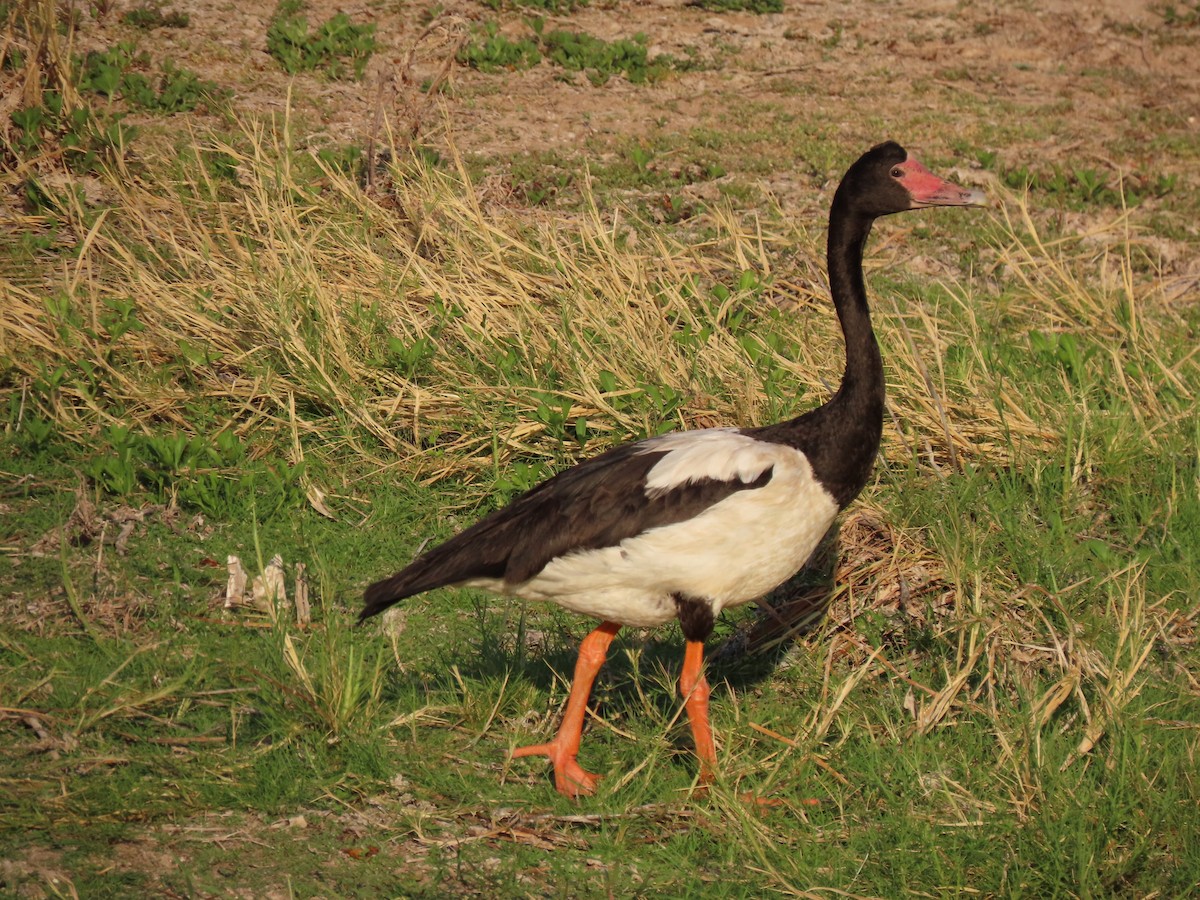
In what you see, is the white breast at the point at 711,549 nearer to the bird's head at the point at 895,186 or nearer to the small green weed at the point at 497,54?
the bird's head at the point at 895,186

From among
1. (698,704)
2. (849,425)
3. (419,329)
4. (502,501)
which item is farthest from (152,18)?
(698,704)

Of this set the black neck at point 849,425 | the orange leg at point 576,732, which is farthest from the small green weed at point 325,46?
the orange leg at point 576,732

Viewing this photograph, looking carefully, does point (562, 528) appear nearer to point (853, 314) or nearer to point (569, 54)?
A: point (853, 314)

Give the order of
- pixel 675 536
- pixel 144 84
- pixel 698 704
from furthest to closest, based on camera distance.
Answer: pixel 144 84 < pixel 698 704 < pixel 675 536

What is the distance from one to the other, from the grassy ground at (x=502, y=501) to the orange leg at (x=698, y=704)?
0.12 meters

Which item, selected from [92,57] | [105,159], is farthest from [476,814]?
[92,57]

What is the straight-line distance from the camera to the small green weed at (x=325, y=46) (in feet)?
33.7

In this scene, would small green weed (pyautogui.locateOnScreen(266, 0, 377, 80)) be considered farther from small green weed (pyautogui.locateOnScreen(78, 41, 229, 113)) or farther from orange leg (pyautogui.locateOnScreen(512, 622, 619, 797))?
orange leg (pyautogui.locateOnScreen(512, 622, 619, 797))

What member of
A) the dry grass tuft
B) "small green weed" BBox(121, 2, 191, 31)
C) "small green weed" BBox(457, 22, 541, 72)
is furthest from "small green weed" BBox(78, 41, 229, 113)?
"small green weed" BBox(457, 22, 541, 72)

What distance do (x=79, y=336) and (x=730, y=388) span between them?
3.05 meters

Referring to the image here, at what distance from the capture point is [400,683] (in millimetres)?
5129

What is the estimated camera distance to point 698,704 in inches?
187

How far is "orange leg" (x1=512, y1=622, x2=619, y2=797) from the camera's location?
183 inches

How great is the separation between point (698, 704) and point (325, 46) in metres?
7.22
